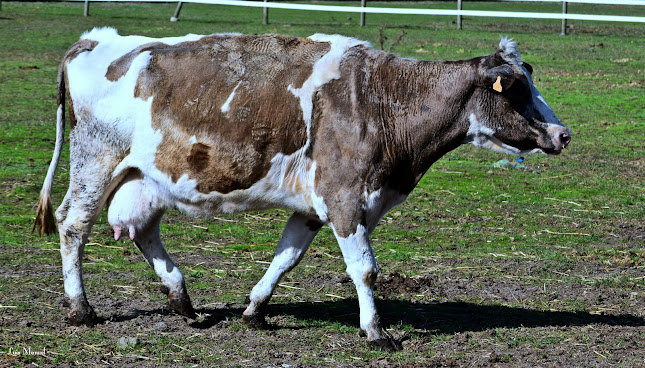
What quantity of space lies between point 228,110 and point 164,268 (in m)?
1.36

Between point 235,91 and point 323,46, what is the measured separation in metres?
0.76

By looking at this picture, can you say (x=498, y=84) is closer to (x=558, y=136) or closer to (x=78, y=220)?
(x=558, y=136)

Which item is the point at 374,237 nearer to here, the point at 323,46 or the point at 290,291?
the point at 290,291

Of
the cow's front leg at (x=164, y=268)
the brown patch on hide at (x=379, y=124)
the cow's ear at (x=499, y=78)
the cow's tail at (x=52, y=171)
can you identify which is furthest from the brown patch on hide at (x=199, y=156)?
the cow's ear at (x=499, y=78)

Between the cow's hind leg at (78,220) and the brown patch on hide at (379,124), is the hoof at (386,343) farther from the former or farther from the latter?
the cow's hind leg at (78,220)

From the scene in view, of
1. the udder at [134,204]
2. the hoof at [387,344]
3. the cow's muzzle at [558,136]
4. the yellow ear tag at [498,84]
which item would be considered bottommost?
the hoof at [387,344]

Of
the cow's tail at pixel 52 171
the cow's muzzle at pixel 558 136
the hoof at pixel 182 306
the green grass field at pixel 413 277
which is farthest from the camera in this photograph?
the cow's tail at pixel 52 171

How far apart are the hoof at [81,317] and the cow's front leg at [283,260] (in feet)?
3.63

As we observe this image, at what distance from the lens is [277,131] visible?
682 centimetres

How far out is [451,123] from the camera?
23.0 feet

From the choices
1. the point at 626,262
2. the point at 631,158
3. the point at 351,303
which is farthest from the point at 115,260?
the point at 631,158

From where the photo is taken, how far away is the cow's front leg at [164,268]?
23.7 ft

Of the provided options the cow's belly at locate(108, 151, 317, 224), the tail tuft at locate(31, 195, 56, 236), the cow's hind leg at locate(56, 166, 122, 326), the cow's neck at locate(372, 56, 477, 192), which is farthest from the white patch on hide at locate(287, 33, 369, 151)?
the tail tuft at locate(31, 195, 56, 236)

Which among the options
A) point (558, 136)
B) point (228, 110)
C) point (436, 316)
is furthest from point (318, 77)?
point (436, 316)
